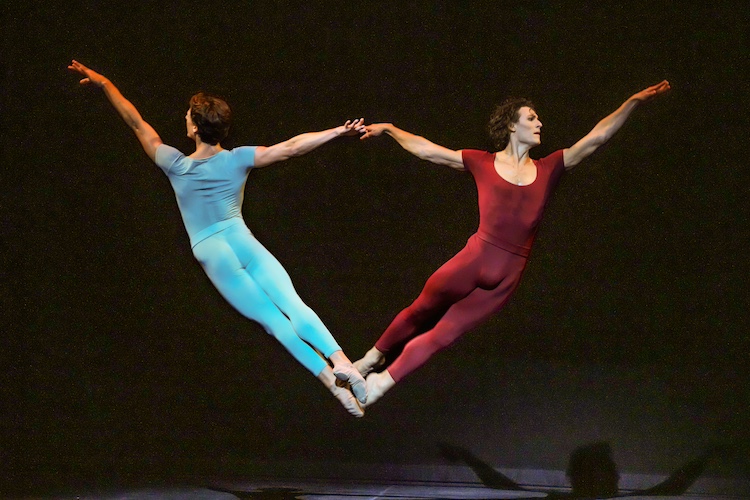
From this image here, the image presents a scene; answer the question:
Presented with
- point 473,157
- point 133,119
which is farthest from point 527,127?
point 133,119

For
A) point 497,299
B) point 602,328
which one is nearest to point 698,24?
point 602,328

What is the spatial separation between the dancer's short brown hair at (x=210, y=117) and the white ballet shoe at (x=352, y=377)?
1.21 m

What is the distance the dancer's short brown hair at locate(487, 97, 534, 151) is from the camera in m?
4.28

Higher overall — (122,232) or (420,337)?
(122,232)

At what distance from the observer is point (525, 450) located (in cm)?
526

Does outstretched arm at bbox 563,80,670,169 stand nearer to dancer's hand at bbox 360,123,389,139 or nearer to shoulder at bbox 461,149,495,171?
shoulder at bbox 461,149,495,171

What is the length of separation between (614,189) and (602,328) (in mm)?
805

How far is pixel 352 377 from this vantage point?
4035mm

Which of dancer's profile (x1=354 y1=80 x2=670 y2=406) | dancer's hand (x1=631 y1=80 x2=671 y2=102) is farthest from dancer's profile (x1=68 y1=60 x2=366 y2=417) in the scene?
dancer's hand (x1=631 y1=80 x2=671 y2=102)

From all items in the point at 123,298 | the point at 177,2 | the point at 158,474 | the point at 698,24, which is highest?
the point at 177,2

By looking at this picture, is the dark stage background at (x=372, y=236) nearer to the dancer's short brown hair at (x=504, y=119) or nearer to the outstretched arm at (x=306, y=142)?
the dancer's short brown hair at (x=504, y=119)

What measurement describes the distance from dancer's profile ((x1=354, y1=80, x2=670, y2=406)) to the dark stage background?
2.87 feet

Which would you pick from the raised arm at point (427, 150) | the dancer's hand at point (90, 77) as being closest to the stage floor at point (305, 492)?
the raised arm at point (427, 150)

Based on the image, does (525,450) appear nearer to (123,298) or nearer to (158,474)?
(158,474)
